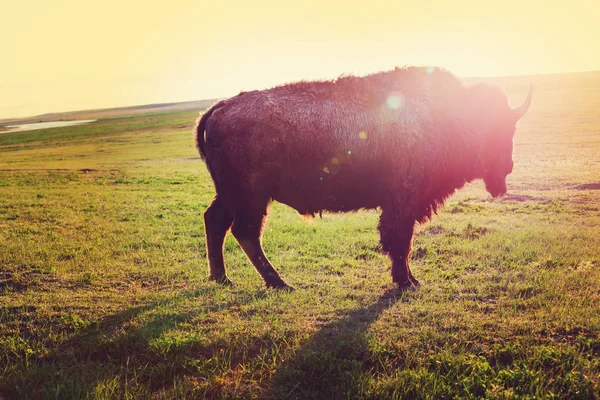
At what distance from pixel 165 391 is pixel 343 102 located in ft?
13.9

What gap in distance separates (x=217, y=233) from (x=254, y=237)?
2.23ft

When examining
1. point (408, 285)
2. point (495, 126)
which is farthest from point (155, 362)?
point (495, 126)

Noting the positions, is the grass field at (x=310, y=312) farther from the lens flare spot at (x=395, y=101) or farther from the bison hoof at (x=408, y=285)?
the lens flare spot at (x=395, y=101)

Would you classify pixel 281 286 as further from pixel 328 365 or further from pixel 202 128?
pixel 202 128

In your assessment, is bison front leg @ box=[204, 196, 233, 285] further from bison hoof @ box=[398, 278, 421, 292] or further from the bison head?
the bison head

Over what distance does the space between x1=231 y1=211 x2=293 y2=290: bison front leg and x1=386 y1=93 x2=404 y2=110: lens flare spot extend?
2.38 metres

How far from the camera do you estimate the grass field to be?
404 centimetres

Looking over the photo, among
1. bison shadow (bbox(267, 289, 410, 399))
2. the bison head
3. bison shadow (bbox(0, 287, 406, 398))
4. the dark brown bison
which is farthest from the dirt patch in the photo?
bison shadow (bbox(267, 289, 410, 399))

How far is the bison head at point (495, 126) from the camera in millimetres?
7109

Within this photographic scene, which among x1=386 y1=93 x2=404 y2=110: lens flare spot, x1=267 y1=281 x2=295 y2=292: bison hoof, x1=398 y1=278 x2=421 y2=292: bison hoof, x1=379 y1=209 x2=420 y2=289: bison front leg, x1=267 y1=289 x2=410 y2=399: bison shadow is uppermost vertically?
x1=386 y1=93 x2=404 y2=110: lens flare spot

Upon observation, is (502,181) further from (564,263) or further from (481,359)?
(481,359)

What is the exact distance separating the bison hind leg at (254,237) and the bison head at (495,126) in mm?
3555

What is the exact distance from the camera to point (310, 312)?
5582mm

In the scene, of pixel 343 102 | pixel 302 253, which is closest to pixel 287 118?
pixel 343 102
